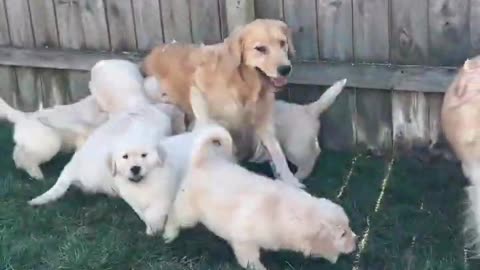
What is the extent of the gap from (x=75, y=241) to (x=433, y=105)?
7.60 ft

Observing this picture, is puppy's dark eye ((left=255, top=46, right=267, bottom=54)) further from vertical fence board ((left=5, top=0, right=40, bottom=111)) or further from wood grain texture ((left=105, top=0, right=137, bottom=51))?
vertical fence board ((left=5, top=0, right=40, bottom=111))

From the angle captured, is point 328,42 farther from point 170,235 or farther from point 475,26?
point 170,235

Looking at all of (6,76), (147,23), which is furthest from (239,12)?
(6,76)

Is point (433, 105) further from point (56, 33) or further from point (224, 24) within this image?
point (56, 33)

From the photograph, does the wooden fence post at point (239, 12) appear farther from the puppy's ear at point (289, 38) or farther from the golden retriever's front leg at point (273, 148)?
the golden retriever's front leg at point (273, 148)

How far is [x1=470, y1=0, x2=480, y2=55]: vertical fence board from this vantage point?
529 cm

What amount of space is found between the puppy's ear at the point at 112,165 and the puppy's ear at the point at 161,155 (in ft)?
0.74

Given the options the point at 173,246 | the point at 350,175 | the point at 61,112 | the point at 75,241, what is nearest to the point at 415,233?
the point at 350,175

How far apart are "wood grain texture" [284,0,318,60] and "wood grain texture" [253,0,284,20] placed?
0.04 metres

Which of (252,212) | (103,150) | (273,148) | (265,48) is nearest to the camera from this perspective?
(252,212)

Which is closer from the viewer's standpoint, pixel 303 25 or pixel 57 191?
pixel 57 191

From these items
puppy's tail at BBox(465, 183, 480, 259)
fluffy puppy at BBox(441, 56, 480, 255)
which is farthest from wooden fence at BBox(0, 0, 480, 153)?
puppy's tail at BBox(465, 183, 480, 259)

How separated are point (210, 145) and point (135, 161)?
386 millimetres

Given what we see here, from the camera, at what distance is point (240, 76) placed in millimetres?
5363
